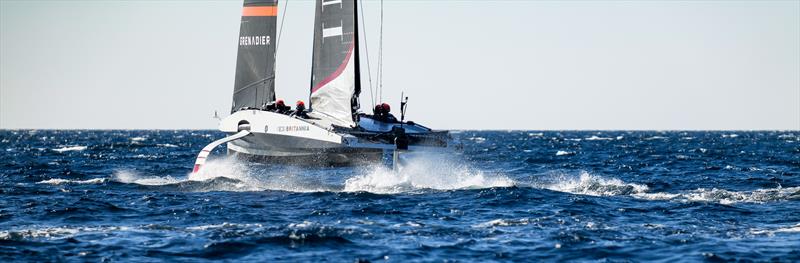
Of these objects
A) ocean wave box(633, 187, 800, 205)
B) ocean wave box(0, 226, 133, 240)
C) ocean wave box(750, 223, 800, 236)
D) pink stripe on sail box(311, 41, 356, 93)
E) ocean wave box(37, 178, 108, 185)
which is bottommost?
ocean wave box(37, 178, 108, 185)

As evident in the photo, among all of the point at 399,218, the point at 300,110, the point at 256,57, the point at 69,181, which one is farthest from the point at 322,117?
the point at 399,218

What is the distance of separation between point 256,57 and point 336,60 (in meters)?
5.09

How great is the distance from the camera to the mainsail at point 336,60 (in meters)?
30.6

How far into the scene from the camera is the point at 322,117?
30.1 metres

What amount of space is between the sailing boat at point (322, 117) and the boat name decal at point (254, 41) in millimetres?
36

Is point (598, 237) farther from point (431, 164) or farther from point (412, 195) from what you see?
point (431, 164)

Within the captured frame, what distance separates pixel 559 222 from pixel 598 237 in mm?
2225

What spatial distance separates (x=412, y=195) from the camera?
80.1 feet

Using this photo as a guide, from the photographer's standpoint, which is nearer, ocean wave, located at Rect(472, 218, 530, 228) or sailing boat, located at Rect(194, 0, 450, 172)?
ocean wave, located at Rect(472, 218, 530, 228)

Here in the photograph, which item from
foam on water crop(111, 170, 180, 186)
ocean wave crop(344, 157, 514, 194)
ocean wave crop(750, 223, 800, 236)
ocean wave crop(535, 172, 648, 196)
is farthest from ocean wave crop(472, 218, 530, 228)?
foam on water crop(111, 170, 180, 186)

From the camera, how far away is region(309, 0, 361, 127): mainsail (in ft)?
100

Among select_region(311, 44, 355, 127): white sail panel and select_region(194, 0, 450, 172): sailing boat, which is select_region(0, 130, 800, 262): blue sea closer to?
select_region(194, 0, 450, 172): sailing boat

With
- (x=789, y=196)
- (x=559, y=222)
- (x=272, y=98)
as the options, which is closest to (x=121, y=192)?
(x=272, y=98)

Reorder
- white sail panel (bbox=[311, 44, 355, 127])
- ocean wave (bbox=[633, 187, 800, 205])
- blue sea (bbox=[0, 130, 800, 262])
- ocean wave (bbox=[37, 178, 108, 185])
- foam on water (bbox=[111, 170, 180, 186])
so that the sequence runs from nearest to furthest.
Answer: blue sea (bbox=[0, 130, 800, 262])
ocean wave (bbox=[633, 187, 800, 205])
foam on water (bbox=[111, 170, 180, 186])
ocean wave (bbox=[37, 178, 108, 185])
white sail panel (bbox=[311, 44, 355, 127])
